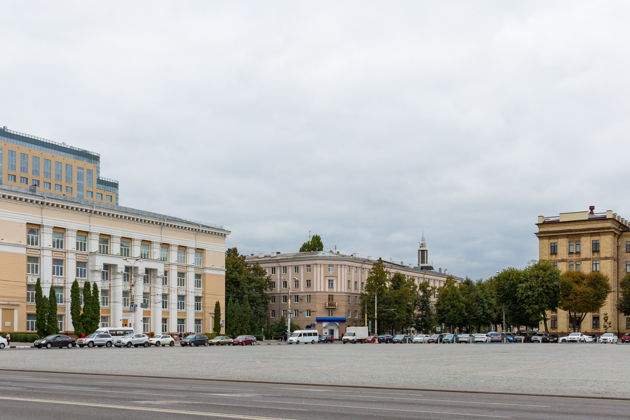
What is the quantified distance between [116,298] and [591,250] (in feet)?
243

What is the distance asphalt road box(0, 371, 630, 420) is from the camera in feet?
53.2

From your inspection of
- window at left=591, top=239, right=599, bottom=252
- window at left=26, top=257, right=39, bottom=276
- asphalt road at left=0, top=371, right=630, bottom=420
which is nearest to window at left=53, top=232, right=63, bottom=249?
window at left=26, top=257, right=39, bottom=276

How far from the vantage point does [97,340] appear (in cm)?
7475

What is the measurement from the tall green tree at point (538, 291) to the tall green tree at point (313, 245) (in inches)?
2077

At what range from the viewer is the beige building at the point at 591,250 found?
120 meters

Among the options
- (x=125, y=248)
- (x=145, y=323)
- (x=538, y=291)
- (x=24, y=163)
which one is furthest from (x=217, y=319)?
(x=24, y=163)

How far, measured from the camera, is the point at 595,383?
2677cm

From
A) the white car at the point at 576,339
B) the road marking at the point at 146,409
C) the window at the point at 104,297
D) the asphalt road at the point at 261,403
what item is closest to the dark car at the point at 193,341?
the window at the point at 104,297

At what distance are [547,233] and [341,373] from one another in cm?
10172

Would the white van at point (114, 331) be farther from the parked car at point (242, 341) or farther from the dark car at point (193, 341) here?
the parked car at point (242, 341)

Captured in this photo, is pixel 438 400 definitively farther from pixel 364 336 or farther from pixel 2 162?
pixel 2 162

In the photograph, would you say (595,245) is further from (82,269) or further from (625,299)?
(82,269)

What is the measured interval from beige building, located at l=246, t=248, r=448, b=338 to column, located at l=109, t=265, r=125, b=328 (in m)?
47.0

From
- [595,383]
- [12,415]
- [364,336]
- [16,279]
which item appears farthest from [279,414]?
[364,336]
